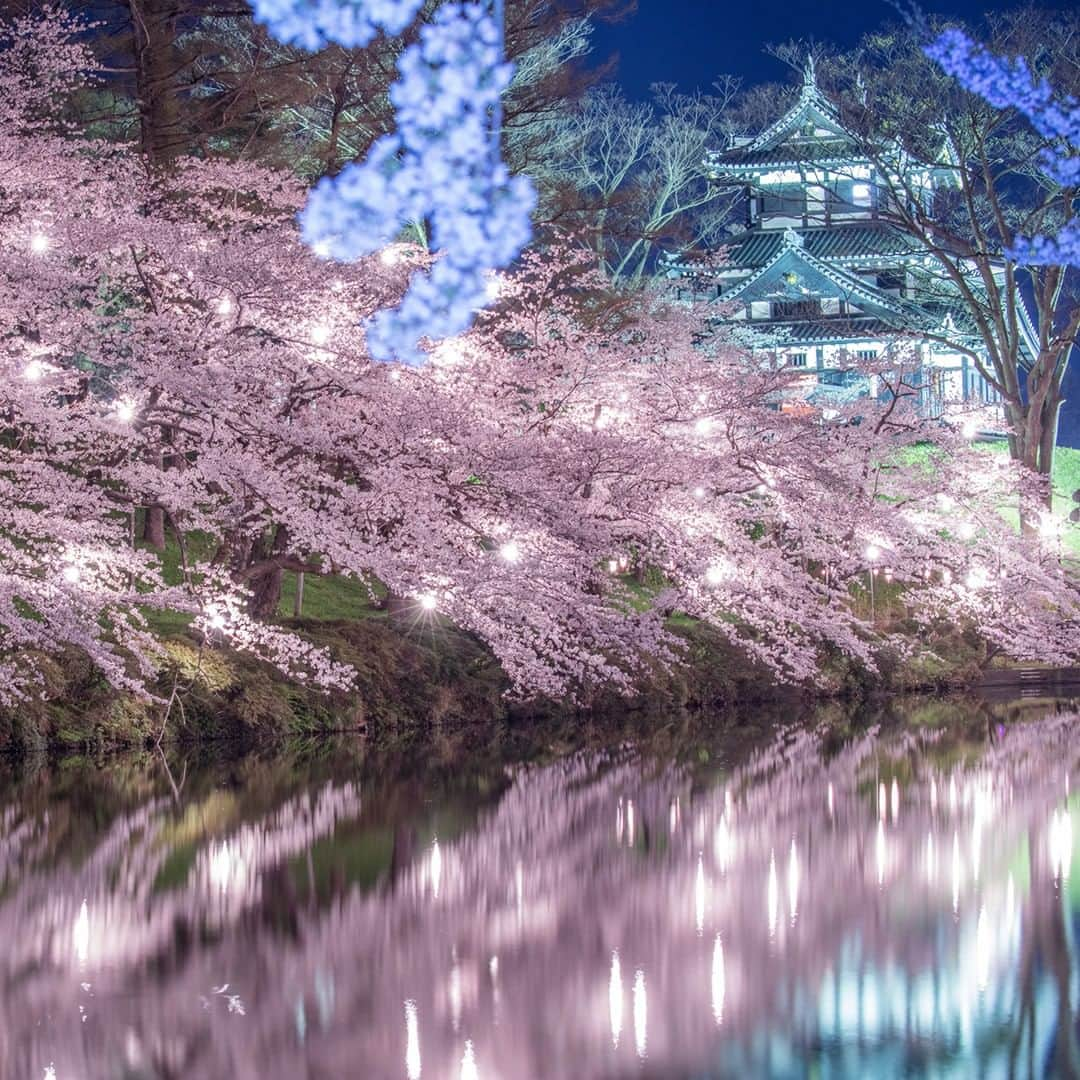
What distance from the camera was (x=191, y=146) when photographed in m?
22.7

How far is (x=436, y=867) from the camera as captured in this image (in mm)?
9719

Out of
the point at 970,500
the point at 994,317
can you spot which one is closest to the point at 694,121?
the point at 994,317

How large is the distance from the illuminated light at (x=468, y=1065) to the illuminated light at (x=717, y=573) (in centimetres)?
1228

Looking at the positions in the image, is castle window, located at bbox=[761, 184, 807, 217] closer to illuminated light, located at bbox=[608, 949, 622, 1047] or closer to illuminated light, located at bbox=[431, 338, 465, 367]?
illuminated light, located at bbox=[431, 338, 465, 367]

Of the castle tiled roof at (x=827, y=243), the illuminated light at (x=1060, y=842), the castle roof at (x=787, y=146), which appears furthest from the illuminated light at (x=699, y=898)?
the castle roof at (x=787, y=146)

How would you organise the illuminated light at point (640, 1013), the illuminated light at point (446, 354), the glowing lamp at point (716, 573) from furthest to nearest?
the glowing lamp at point (716, 573) < the illuminated light at point (446, 354) < the illuminated light at point (640, 1013)

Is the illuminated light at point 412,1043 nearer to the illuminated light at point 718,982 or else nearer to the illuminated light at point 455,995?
the illuminated light at point 455,995

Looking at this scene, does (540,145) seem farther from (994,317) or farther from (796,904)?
(796,904)

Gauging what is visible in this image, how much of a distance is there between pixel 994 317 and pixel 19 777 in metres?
21.2

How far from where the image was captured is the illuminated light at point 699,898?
7.79 meters

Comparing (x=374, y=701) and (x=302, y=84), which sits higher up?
(x=302, y=84)

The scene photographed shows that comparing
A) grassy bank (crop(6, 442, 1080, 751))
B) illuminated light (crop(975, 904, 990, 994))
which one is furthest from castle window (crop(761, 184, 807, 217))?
illuminated light (crop(975, 904, 990, 994))

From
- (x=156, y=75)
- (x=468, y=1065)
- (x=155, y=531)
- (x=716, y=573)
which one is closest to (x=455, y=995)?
(x=468, y=1065)

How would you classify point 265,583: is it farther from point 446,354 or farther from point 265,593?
point 446,354
